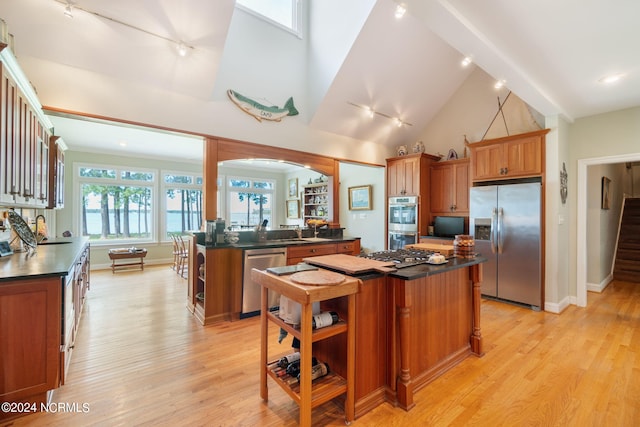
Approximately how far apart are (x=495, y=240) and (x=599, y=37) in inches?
101

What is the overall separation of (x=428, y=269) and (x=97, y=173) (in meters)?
7.59

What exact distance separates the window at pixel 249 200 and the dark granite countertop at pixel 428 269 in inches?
265

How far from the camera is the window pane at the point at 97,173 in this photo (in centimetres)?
635

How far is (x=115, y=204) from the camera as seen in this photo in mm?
6824

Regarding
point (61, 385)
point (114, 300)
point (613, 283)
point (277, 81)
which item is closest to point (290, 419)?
point (61, 385)

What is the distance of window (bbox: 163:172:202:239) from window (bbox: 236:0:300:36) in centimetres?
492

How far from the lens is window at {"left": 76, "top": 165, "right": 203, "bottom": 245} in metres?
6.49

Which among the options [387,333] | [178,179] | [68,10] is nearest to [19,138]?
[68,10]

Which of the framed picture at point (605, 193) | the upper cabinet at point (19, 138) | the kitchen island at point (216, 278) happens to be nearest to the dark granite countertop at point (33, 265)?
the upper cabinet at point (19, 138)

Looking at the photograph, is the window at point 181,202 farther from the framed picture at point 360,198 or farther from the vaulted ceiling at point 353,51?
the framed picture at point 360,198

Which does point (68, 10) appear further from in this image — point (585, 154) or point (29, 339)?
point (585, 154)

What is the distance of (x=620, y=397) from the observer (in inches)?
78.8

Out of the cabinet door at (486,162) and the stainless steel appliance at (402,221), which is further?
the stainless steel appliance at (402,221)

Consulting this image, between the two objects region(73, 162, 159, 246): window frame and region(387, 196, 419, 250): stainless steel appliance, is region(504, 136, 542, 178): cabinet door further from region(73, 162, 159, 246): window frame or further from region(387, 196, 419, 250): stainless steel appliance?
region(73, 162, 159, 246): window frame
